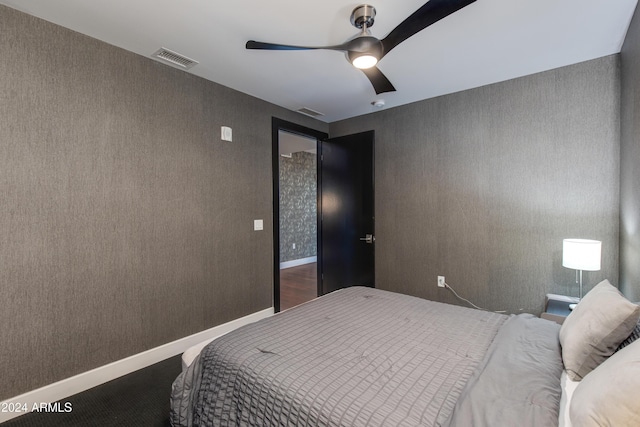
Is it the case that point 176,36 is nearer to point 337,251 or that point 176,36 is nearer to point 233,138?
point 233,138

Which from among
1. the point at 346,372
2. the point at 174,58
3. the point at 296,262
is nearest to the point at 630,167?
the point at 346,372

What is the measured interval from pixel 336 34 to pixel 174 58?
55.6 inches

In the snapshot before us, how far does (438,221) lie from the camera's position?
3166 mm

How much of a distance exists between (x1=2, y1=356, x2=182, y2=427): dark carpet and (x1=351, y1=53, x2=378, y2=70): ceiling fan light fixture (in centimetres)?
257

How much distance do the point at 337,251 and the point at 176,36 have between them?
9.63 ft

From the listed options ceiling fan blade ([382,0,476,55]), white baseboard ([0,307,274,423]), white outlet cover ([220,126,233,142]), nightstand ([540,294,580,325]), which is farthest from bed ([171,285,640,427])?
white outlet cover ([220,126,233,142])

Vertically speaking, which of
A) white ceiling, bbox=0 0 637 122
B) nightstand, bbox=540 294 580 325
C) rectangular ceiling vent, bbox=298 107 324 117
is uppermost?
rectangular ceiling vent, bbox=298 107 324 117

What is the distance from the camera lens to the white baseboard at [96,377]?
1.75 metres

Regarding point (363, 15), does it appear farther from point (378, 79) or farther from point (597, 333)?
point (597, 333)

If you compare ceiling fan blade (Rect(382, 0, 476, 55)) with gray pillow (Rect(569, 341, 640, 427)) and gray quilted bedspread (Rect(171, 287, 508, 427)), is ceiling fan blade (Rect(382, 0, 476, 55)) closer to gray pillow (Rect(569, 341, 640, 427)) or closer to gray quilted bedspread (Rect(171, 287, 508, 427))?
gray pillow (Rect(569, 341, 640, 427))

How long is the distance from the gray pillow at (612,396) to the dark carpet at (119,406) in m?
2.05

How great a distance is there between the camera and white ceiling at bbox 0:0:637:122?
5.72ft

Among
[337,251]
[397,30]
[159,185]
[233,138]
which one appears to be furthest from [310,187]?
[397,30]

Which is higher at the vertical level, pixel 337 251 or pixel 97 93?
pixel 97 93
